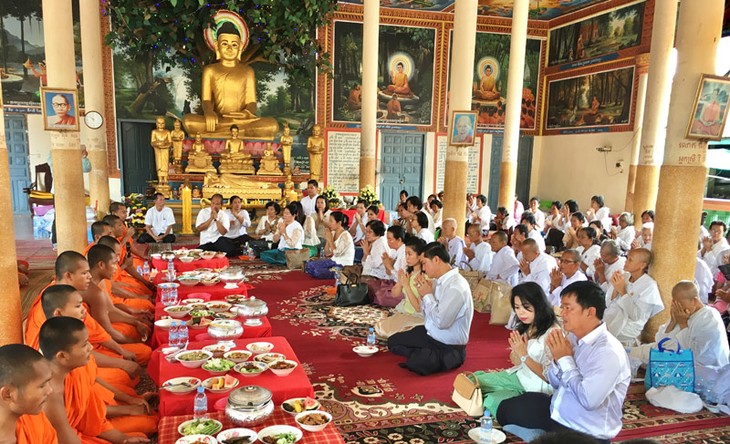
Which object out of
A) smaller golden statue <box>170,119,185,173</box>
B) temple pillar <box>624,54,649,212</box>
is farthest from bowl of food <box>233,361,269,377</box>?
temple pillar <box>624,54,649,212</box>

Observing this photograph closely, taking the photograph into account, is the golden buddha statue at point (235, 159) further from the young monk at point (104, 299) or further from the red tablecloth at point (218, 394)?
the red tablecloth at point (218, 394)

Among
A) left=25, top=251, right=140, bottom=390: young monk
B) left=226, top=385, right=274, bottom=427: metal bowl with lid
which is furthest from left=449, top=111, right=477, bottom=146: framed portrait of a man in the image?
left=226, top=385, right=274, bottom=427: metal bowl with lid

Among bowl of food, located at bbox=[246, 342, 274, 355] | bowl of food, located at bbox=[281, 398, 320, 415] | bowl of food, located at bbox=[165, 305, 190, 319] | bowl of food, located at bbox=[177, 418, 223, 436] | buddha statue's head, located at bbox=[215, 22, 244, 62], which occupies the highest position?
buddha statue's head, located at bbox=[215, 22, 244, 62]

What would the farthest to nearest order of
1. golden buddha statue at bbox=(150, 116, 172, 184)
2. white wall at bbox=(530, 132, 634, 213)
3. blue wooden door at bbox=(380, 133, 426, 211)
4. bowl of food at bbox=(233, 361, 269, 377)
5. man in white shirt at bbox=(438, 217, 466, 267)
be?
blue wooden door at bbox=(380, 133, 426, 211)
white wall at bbox=(530, 132, 634, 213)
golden buddha statue at bbox=(150, 116, 172, 184)
man in white shirt at bbox=(438, 217, 466, 267)
bowl of food at bbox=(233, 361, 269, 377)

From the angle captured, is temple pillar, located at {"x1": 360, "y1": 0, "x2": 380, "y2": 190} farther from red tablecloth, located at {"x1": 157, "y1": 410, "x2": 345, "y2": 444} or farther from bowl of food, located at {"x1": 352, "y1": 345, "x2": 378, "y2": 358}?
red tablecloth, located at {"x1": 157, "y1": 410, "x2": 345, "y2": 444}

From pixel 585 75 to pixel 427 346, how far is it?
585 inches

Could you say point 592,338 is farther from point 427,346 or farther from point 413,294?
point 413,294

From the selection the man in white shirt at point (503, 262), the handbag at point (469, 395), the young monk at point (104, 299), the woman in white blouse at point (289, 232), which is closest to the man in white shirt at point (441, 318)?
the handbag at point (469, 395)

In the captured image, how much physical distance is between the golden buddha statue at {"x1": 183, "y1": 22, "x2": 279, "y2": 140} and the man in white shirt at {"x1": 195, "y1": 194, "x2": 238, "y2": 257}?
209 inches

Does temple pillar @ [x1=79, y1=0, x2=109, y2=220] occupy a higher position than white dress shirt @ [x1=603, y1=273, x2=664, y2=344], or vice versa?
temple pillar @ [x1=79, y1=0, x2=109, y2=220]

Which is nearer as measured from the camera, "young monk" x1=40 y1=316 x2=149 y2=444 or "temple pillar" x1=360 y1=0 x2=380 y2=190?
"young monk" x1=40 y1=316 x2=149 y2=444

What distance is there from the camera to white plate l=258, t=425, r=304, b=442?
2746mm

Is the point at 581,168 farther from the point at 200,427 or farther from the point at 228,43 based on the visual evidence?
the point at 200,427

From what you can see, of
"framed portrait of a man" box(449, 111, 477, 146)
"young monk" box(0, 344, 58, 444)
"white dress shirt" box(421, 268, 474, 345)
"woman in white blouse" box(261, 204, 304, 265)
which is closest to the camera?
"young monk" box(0, 344, 58, 444)
